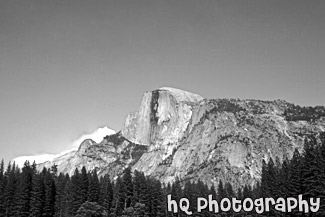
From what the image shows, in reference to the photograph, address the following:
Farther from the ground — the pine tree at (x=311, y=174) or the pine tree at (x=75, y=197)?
the pine tree at (x=311, y=174)

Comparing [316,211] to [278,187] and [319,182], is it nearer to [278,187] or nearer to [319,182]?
[319,182]

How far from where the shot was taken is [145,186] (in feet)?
378

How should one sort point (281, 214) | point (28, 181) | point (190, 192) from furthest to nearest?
point (190, 192), point (28, 181), point (281, 214)

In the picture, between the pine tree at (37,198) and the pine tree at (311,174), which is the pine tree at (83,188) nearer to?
the pine tree at (37,198)

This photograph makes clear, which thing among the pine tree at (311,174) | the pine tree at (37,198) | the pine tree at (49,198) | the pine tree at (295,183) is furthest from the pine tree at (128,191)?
the pine tree at (311,174)

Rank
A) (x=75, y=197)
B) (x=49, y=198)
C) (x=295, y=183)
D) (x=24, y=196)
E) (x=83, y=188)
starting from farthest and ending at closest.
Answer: (x=83, y=188)
(x=75, y=197)
(x=49, y=198)
(x=24, y=196)
(x=295, y=183)

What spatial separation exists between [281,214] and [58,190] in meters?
61.1

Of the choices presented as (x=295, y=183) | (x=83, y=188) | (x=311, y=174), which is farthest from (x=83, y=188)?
(x=311, y=174)

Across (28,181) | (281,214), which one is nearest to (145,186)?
(28,181)

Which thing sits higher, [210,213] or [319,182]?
[319,182]

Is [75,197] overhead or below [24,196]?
below

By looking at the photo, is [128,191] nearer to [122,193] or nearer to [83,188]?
[122,193]

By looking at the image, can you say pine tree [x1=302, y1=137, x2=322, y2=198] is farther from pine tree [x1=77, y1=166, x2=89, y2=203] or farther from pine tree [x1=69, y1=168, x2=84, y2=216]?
pine tree [x1=77, y1=166, x2=89, y2=203]

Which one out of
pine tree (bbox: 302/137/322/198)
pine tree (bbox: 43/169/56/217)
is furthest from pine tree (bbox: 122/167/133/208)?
pine tree (bbox: 302/137/322/198)
